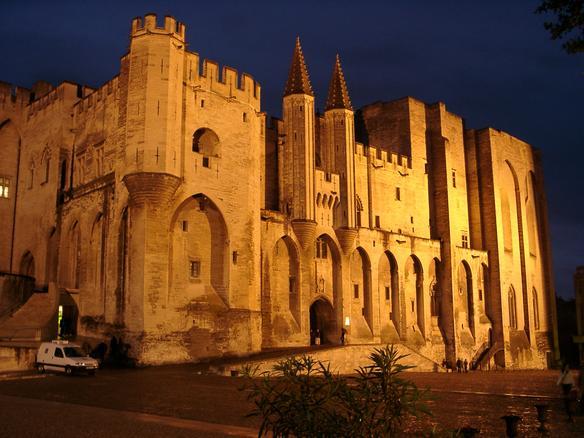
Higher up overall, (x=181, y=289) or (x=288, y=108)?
(x=288, y=108)

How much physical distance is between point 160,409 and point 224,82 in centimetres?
2032

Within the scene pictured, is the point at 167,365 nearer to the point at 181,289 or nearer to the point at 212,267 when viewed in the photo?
the point at 181,289

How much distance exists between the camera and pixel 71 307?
30.2 meters

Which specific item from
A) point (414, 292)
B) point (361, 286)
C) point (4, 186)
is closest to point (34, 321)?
point (4, 186)

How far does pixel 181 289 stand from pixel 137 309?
2.44 m

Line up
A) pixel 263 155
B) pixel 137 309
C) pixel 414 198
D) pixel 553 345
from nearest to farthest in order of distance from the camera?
pixel 137 309 → pixel 263 155 → pixel 414 198 → pixel 553 345

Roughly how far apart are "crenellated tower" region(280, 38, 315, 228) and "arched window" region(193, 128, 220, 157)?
5747 millimetres

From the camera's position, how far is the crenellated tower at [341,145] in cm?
3619

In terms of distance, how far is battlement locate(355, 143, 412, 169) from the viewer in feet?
132

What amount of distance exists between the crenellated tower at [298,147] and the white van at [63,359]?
15.0 m

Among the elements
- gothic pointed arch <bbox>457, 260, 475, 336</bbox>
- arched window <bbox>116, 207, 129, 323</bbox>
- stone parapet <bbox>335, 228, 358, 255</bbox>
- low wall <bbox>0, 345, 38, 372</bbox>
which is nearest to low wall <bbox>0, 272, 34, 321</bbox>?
low wall <bbox>0, 345, 38, 372</bbox>

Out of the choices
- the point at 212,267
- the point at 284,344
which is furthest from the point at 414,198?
the point at 212,267

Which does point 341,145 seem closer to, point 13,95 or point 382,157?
point 382,157

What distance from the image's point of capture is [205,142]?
98.2 ft
